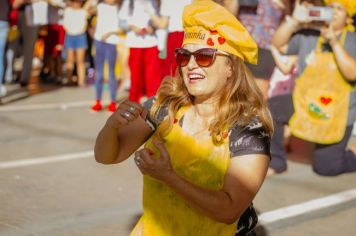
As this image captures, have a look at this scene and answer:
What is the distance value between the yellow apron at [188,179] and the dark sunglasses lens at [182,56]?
0.23 m

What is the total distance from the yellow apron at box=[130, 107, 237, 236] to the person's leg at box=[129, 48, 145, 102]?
18.6 feet

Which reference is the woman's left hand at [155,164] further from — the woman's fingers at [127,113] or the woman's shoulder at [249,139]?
the woman's shoulder at [249,139]

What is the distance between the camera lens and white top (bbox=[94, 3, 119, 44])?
8.53 m

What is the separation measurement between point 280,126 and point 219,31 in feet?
11.5

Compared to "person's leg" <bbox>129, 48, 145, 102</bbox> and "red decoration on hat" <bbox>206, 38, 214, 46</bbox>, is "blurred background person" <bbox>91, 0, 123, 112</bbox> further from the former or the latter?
"red decoration on hat" <bbox>206, 38, 214, 46</bbox>

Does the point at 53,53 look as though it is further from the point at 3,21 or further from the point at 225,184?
the point at 225,184

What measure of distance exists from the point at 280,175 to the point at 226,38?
3448 millimetres

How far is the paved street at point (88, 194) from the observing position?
4234mm

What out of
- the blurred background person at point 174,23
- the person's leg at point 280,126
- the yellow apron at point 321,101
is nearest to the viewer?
the yellow apron at point 321,101

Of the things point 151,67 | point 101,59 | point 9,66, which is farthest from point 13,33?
point 151,67

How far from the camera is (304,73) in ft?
18.7

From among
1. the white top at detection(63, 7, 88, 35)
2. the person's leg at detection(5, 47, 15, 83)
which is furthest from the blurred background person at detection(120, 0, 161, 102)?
the person's leg at detection(5, 47, 15, 83)

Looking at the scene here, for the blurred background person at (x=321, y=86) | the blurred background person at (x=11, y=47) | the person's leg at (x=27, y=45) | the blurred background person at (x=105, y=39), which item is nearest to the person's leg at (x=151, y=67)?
the blurred background person at (x=105, y=39)

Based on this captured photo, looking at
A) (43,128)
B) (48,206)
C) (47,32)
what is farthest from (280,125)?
(47,32)
